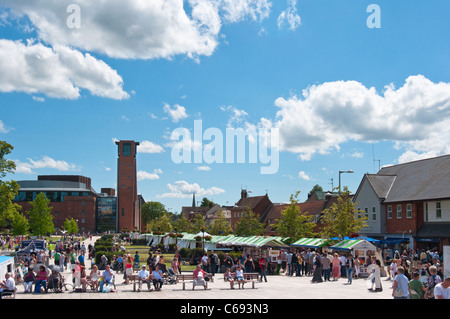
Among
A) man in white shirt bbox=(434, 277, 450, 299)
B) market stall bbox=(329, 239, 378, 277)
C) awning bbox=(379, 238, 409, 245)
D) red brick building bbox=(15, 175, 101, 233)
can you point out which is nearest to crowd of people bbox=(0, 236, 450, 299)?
man in white shirt bbox=(434, 277, 450, 299)

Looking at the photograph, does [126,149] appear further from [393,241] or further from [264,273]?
[264,273]

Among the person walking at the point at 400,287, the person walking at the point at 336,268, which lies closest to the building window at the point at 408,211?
the person walking at the point at 336,268

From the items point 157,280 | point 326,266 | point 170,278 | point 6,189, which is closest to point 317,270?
point 326,266

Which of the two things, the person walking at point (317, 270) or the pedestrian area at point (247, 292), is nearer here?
the pedestrian area at point (247, 292)

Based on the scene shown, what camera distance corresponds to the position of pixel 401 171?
170ft

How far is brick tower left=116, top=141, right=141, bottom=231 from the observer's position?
140 metres

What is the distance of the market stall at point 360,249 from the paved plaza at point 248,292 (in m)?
5.22

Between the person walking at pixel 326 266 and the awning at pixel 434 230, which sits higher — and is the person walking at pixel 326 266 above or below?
below

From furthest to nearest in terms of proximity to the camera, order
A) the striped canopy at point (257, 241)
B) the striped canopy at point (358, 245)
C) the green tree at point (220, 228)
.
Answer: the green tree at point (220, 228) < the striped canopy at point (257, 241) < the striped canopy at point (358, 245)

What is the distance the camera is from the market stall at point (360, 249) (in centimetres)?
3062

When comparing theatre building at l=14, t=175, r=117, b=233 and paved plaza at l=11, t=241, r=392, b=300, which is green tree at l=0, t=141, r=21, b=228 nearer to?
paved plaza at l=11, t=241, r=392, b=300

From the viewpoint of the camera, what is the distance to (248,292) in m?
21.0

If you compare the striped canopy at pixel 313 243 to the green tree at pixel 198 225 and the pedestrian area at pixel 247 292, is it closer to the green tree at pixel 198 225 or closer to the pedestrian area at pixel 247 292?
the pedestrian area at pixel 247 292
